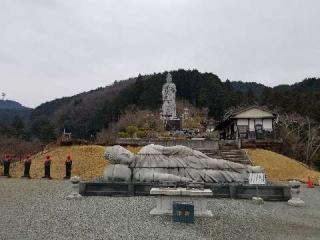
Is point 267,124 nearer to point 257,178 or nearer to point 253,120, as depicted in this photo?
point 253,120

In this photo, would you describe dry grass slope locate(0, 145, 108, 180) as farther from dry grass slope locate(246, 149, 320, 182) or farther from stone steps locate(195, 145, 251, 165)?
dry grass slope locate(246, 149, 320, 182)

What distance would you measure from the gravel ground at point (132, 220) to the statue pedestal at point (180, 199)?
376 mm

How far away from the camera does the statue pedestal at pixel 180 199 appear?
1144 centimetres

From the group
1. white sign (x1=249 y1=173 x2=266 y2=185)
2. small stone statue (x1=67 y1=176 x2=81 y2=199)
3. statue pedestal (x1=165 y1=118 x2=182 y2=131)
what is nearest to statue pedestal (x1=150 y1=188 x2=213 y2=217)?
small stone statue (x1=67 y1=176 x2=81 y2=199)

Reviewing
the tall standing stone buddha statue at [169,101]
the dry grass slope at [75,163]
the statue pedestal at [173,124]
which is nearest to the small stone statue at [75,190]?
the dry grass slope at [75,163]

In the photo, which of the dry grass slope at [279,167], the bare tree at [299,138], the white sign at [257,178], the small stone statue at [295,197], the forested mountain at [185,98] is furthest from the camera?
the forested mountain at [185,98]

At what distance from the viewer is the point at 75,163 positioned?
23.9m

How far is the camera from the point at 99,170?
74.7ft

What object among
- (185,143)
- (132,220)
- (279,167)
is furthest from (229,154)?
(132,220)

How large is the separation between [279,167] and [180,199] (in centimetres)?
1387

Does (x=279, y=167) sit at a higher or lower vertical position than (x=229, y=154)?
lower

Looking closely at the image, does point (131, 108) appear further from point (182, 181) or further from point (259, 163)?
point (182, 181)

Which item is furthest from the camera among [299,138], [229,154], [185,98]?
[185,98]

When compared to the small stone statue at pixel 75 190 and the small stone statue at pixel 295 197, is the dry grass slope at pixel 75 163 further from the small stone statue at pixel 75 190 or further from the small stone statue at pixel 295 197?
the small stone statue at pixel 295 197
